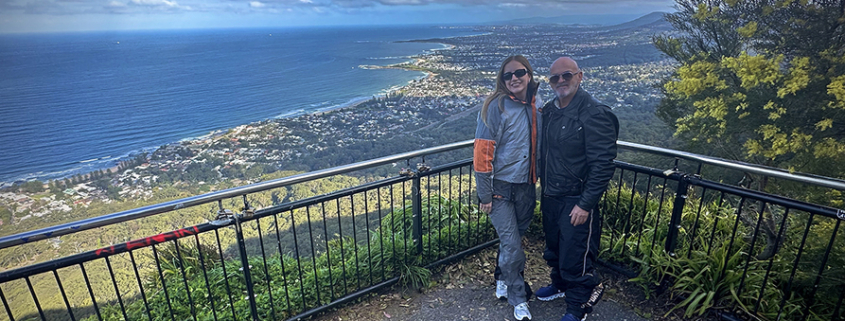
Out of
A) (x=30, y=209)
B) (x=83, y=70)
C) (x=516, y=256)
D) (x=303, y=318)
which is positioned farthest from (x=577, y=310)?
(x=83, y=70)

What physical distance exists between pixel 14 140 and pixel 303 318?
222 feet

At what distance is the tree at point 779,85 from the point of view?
7.30 metres

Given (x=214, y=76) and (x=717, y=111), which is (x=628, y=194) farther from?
(x=214, y=76)

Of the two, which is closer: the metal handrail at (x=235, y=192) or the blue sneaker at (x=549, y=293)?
the metal handrail at (x=235, y=192)

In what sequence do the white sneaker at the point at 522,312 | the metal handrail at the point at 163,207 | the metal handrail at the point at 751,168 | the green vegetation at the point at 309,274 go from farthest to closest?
the green vegetation at the point at 309,274 < the white sneaker at the point at 522,312 < the metal handrail at the point at 751,168 < the metal handrail at the point at 163,207

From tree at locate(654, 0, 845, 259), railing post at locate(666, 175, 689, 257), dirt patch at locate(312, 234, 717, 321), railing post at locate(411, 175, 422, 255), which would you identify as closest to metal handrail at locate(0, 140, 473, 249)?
railing post at locate(411, 175, 422, 255)

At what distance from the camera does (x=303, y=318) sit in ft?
10.6

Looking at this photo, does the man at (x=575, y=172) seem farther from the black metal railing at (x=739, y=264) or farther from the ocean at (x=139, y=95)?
the ocean at (x=139, y=95)

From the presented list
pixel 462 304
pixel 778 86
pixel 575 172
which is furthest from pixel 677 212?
pixel 778 86

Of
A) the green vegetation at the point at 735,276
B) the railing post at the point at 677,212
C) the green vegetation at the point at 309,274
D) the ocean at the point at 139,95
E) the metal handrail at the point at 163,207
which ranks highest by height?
the metal handrail at the point at 163,207

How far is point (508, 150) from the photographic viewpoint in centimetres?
282

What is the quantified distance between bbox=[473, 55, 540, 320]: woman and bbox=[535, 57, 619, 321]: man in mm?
128

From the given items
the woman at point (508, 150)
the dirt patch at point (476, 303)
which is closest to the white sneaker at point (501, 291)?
the dirt patch at point (476, 303)

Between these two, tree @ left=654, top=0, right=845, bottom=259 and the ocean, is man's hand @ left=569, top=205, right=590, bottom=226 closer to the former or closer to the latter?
tree @ left=654, top=0, right=845, bottom=259
